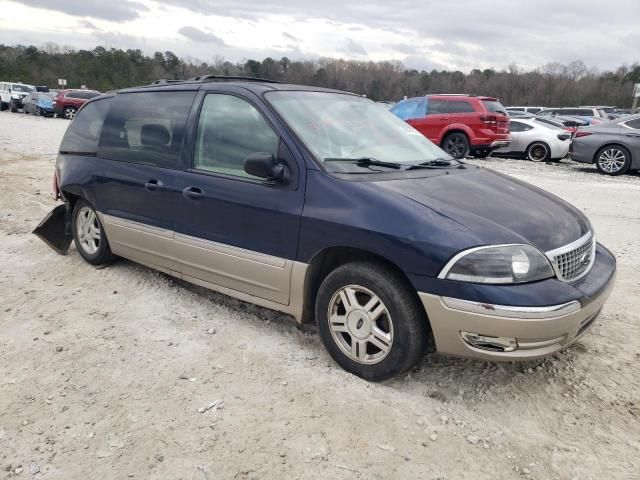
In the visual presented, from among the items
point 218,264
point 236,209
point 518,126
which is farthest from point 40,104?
point 236,209

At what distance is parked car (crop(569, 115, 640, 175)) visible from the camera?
40.8 feet

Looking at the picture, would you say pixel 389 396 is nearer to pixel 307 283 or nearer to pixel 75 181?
pixel 307 283

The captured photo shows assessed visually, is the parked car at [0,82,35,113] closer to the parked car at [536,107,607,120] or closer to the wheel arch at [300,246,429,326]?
the parked car at [536,107,607,120]

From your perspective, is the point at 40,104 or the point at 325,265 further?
the point at 40,104

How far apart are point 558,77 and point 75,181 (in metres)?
74.3

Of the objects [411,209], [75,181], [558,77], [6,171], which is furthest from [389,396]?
[558,77]

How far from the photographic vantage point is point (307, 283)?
3326 mm

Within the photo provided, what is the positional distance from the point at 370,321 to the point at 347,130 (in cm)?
142

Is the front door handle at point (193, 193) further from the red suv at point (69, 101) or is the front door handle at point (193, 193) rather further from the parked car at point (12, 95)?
the parked car at point (12, 95)

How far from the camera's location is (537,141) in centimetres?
1530

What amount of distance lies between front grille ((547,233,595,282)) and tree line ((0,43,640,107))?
59.2m

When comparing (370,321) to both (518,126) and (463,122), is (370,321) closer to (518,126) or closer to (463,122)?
(463,122)

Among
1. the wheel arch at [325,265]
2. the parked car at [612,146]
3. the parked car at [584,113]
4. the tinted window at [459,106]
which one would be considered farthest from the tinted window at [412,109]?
the parked car at [584,113]

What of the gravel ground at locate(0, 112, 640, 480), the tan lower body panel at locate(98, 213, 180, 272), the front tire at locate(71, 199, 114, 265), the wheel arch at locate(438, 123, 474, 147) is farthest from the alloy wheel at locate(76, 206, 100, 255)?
the wheel arch at locate(438, 123, 474, 147)
